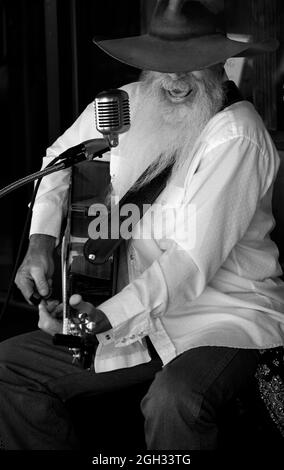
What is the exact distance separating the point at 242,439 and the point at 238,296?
0.49 meters

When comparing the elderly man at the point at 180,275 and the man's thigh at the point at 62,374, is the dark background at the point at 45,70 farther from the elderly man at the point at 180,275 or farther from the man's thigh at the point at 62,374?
the man's thigh at the point at 62,374

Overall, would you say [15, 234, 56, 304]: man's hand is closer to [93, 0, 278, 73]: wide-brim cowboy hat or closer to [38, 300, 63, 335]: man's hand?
[38, 300, 63, 335]: man's hand

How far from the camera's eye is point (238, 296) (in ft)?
9.80

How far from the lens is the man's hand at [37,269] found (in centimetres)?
308

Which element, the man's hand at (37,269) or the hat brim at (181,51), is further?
the man's hand at (37,269)

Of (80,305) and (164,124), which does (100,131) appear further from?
(164,124)

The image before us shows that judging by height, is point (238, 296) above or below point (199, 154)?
below

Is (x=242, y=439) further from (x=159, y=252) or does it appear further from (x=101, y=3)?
(x=101, y=3)

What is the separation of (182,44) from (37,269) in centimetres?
93

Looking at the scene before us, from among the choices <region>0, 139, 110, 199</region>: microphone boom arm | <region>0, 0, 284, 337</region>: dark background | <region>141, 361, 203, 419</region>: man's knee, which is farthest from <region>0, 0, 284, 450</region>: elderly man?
<region>0, 0, 284, 337</region>: dark background

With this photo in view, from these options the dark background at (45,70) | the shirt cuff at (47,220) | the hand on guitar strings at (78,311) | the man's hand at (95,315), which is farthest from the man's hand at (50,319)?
the dark background at (45,70)

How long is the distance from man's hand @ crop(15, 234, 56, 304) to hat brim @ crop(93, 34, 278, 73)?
74cm

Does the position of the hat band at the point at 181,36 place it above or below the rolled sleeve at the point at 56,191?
above
